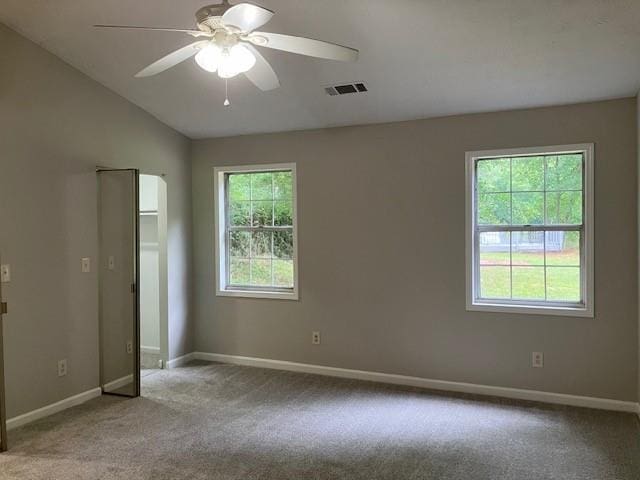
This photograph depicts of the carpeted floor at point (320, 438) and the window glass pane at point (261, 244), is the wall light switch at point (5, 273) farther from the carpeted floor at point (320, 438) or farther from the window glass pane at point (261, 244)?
the window glass pane at point (261, 244)

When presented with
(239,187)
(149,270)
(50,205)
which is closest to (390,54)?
(239,187)

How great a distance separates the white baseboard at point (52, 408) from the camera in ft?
11.8

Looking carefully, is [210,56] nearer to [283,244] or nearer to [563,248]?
[283,244]

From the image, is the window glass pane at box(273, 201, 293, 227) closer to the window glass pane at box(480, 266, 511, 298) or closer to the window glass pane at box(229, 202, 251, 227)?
the window glass pane at box(229, 202, 251, 227)

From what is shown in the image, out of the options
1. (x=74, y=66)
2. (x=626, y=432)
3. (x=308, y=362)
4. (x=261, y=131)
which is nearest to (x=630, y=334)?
(x=626, y=432)

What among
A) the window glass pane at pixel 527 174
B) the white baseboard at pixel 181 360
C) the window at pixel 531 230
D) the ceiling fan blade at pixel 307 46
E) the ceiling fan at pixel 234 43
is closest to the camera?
the ceiling fan at pixel 234 43

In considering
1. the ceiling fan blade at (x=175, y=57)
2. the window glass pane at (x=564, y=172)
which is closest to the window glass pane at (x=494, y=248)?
the window glass pane at (x=564, y=172)

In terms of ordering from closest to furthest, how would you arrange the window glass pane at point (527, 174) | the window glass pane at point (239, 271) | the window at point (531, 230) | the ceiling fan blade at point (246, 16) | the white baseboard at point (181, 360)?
1. the ceiling fan blade at point (246, 16)
2. the window at point (531, 230)
3. the window glass pane at point (527, 174)
4. the white baseboard at point (181, 360)
5. the window glass pane at point (239, 271)

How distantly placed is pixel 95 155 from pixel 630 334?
4.43 m

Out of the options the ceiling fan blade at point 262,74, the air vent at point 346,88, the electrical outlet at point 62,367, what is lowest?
the electrical outlet at point 62,367

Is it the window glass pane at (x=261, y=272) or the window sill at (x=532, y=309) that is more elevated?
the window glass pane at (x=261, y=272)

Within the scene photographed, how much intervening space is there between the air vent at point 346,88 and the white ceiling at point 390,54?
0.07m

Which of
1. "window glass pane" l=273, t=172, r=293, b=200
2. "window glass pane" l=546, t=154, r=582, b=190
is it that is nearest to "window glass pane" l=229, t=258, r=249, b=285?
"window glass pane" l=273, t=172, r=293, b=200

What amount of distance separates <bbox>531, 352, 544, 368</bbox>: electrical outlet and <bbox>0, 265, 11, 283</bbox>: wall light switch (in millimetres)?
3956
